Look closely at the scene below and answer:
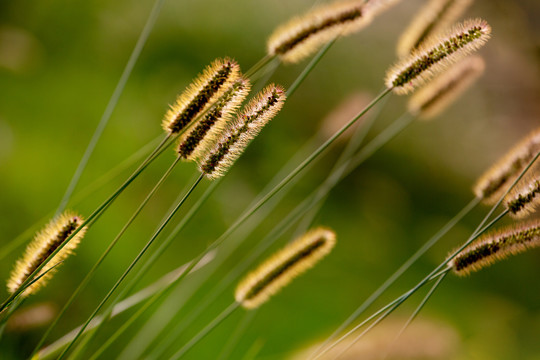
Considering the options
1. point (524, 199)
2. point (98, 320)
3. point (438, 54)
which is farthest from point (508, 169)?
point (98, 320)

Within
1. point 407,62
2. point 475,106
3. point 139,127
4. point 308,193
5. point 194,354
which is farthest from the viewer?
point 475,106

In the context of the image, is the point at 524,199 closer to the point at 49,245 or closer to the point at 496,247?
the point at 496,247

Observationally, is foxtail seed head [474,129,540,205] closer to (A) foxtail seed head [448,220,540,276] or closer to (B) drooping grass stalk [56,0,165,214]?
(A) foxtail seed head [448,220,540,276]

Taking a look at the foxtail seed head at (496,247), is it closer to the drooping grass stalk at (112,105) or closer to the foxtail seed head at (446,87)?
the foxtail seed head at (446,87)

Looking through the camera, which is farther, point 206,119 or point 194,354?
point 194,354

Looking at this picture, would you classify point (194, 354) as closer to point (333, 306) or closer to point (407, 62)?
point (333, 306)

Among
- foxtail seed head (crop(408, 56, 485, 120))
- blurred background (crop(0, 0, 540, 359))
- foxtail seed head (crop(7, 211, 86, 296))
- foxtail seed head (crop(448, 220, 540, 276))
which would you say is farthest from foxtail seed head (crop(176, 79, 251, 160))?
blurred background (crop(0, 0, 540, 359))

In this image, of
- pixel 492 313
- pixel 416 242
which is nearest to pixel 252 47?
pixel 416 242
